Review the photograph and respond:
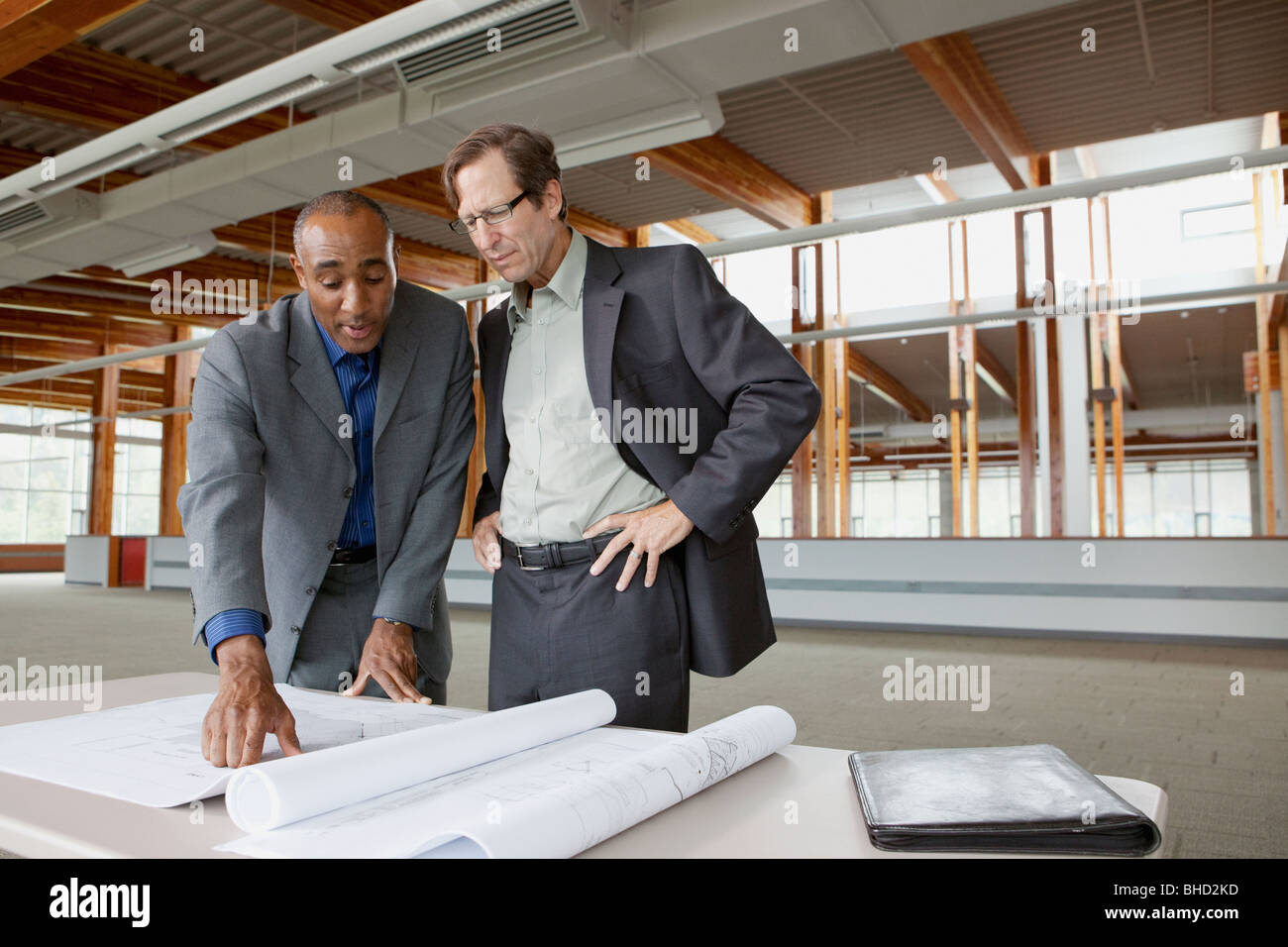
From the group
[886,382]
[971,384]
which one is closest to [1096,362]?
[971,384]

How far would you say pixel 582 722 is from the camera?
3.70ft

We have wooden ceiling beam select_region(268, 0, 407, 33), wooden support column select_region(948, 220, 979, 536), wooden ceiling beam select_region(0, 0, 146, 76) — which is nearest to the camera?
wooden ceiling beam select_region(0, 0, 146, 76)

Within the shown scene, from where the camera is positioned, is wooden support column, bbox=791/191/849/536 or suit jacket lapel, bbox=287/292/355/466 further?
wooden support column, bbox=791/191/849/536

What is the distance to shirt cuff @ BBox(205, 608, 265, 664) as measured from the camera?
1262 mm

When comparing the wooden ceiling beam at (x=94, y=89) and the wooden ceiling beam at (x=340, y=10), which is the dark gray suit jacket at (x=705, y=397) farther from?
the wooden ceiling beam at (x=94, y=89)

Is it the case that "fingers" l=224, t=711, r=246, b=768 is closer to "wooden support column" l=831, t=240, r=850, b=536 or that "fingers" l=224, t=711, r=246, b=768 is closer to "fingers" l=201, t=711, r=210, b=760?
"fingers" l=201, t=711, r=210, b=760

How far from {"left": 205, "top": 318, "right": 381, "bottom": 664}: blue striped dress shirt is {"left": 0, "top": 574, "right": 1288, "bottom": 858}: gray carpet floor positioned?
2371 millimetres

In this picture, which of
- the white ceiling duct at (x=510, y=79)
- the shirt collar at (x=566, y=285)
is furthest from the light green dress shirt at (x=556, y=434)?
the white ceiling duct at (x=510, y=79)

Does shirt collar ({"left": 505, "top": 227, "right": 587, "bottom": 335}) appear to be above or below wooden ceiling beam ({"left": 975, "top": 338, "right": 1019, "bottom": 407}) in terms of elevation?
below

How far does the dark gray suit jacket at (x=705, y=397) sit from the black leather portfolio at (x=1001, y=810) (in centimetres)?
52

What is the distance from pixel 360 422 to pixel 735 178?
27.0ft

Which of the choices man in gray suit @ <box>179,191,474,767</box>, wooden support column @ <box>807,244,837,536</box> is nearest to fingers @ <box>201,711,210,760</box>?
man in gray suit @ <box>179,191,474,767</box>

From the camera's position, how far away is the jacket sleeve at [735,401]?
1.35 metres

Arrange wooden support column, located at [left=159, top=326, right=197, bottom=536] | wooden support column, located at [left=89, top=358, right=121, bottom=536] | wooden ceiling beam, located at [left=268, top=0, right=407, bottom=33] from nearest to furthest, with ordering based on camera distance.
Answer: wooden ceiling beam, located at [left=268, top=0, right=407, bottom=33] → wooden support column, located at [left=159, top=326, right=197, bottom=536] → wooden support column, located at [left=89, top=358, right=121, bottom=536]
